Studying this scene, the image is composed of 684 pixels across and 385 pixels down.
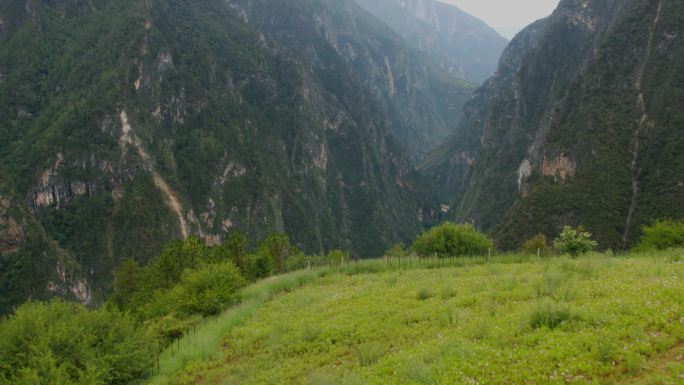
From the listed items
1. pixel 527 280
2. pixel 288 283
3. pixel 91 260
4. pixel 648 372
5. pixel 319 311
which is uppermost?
pixel 648 372

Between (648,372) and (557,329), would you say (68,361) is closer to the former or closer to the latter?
(557,329)

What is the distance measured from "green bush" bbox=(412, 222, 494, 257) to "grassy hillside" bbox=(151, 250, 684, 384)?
4077 cm

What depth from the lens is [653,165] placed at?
14500cm

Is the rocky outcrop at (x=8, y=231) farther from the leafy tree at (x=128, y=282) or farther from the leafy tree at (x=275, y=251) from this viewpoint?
the leafy tree at (x=275, y=251)

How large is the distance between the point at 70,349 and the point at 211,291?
495 inches

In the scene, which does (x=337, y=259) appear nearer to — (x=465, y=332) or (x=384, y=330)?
(x=384, y=330)

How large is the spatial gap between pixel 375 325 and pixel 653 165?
159243 millimetres

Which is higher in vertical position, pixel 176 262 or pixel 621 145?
pixel 621 145

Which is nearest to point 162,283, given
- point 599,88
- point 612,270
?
point 612,270

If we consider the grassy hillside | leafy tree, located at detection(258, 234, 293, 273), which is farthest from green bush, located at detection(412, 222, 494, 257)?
the grassy hillside

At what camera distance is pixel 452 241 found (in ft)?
235

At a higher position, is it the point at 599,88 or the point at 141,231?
the point at 599,88

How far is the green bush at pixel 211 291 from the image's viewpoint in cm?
3130

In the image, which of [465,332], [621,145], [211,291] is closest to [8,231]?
[211,291]
